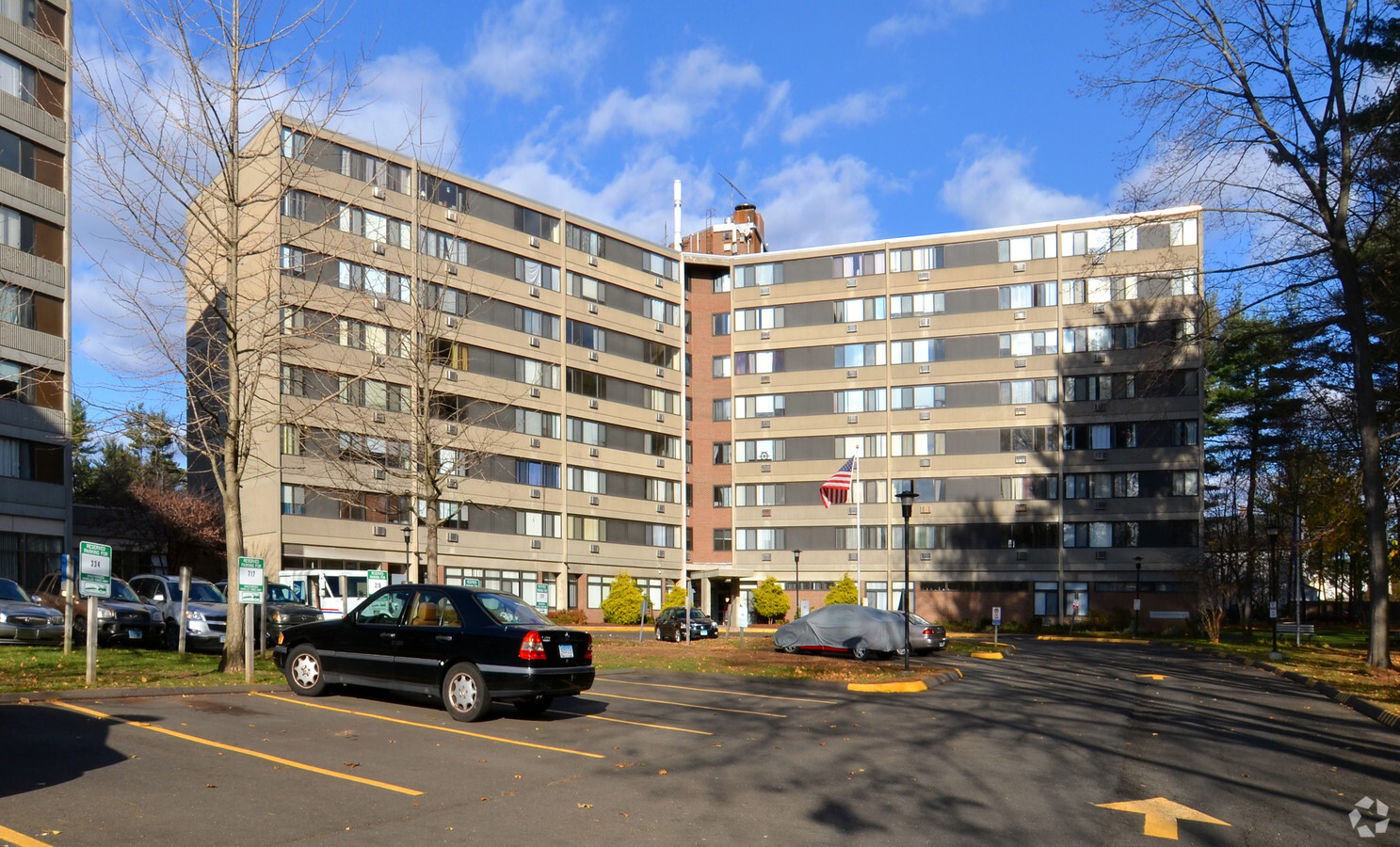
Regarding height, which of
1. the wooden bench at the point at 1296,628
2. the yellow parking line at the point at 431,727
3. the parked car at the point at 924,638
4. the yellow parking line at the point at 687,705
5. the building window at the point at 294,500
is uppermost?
the building window at the point at 294,500

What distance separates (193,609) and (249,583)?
9.25 metres

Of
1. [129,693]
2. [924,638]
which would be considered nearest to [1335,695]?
[924,638]

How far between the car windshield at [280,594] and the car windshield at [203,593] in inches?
48.2

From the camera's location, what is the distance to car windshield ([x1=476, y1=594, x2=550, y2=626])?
14320 millimetres

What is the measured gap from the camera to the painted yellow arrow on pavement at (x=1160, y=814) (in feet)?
30.0

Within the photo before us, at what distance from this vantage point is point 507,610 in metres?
14.6

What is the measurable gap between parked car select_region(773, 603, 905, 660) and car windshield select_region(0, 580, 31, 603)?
768 inches

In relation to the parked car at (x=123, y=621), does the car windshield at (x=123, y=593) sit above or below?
above

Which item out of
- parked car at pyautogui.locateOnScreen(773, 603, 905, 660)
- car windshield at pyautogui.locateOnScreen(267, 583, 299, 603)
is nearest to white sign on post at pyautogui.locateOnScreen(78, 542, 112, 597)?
car windshield at pyautogui.locateOnScreen(267, 583, 299, 603)

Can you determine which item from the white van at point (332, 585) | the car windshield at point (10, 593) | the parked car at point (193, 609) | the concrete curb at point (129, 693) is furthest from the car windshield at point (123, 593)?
the concrete curb at point (129, 693)

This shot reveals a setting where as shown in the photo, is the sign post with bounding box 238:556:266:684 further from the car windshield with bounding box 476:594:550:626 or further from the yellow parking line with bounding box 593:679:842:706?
the yellow parking line with bounding box 593:679:842:706

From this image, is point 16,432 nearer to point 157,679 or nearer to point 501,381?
point 501,381

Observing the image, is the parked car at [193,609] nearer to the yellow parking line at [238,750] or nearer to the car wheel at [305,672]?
the car wheel at [305,672]

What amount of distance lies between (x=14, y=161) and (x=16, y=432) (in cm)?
1013
